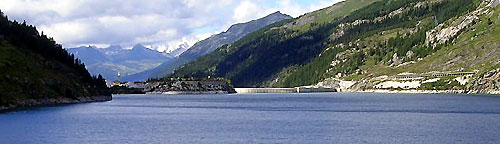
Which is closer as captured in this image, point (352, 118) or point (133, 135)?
point (133, 135)

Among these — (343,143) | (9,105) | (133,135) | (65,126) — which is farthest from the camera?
(9,105)

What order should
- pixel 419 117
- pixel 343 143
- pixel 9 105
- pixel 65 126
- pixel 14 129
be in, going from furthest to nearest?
pixel 9 105 < pixel 419 117 < pixel 65 126 < pixel 14 129 < pixel 343 143

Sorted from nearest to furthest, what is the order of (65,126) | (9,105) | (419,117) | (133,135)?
1. (133,135)
2. (65,126)
3. (419,117)
4. (9,105)

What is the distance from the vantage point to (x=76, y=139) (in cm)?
9531

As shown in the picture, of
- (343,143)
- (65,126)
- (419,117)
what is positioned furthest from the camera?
(419,117)

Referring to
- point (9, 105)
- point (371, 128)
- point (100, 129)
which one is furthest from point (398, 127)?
point (9, 105)

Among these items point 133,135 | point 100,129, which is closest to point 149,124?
point 100,129

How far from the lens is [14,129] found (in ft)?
354

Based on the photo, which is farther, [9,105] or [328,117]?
[9,105]

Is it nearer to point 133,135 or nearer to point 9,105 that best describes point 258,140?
point 133,135

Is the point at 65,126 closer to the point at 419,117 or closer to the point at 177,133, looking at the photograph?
the point at 177,133

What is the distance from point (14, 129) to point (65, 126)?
34.8 feet

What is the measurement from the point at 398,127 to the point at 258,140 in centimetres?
2852

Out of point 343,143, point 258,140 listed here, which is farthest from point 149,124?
point 343,143
